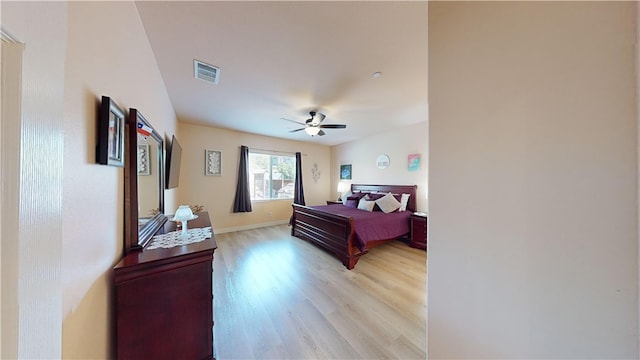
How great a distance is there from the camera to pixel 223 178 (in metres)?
4.74

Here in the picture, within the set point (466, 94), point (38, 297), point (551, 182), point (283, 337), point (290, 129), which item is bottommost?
point (283, 337)

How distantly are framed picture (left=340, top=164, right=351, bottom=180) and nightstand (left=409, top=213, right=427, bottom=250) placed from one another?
7.81ft

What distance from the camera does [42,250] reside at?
35 centimetres

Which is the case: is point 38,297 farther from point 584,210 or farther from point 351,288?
point 351,288

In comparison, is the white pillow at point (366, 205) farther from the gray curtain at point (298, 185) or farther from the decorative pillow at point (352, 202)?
the gray curtain at point (298, 185)

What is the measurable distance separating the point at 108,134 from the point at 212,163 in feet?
12.6

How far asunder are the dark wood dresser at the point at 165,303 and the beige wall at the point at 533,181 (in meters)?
1.29

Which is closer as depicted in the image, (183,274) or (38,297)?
(38,297)

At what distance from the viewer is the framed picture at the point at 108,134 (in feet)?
3.08

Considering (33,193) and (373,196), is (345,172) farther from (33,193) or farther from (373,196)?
(33,193)

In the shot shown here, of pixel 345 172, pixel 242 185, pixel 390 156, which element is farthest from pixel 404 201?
pixel 242 185

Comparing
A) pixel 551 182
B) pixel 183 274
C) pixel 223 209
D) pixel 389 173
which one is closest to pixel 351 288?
pixel 183 274

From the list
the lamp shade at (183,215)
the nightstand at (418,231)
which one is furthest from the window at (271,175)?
the lamp shade at (183,215)

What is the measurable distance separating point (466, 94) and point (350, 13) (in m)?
1.09
